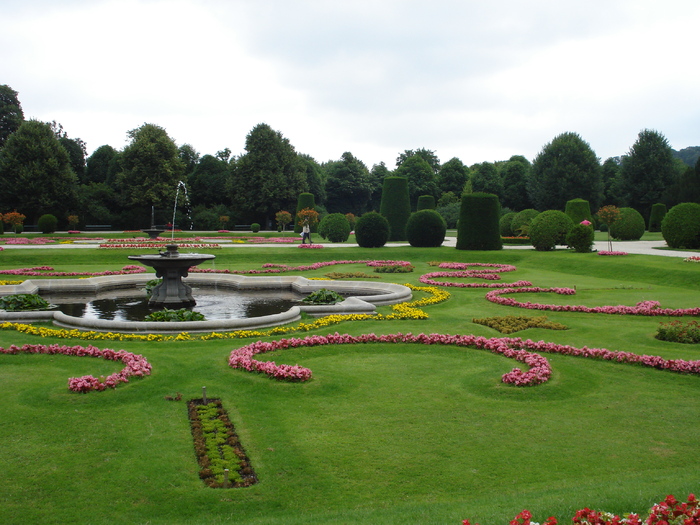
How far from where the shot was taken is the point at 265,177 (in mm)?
52219

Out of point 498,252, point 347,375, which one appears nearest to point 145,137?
point 498,252

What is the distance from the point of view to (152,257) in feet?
42.7

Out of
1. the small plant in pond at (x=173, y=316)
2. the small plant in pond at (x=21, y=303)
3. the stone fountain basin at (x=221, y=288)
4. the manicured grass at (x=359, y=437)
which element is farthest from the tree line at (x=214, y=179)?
the manicured grass at (x=359, y=437)

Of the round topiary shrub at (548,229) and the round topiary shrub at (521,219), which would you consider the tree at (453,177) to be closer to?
the round topiary shrub at (521,219)

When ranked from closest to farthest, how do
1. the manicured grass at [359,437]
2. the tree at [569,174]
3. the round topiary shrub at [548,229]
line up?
the manicured grass at [359,437], the round topiary shrub at [548,229], the tree at [569,174]

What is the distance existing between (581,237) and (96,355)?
20.6m

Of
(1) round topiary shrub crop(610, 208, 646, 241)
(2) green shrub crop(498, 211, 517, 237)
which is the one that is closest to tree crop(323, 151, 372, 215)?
(2) green shrub crop(498, 211, 517, 237)

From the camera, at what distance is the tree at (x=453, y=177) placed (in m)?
69.8

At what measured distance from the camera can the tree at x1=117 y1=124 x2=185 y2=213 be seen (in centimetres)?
4822

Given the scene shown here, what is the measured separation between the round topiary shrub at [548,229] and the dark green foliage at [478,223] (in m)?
1.86

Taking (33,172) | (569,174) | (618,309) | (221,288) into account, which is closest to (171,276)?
(221,288)

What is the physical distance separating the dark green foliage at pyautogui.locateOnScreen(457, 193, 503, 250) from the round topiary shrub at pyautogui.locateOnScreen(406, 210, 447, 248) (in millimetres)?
1603

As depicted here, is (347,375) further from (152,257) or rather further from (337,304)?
(152,257)

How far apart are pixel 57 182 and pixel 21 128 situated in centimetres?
463
